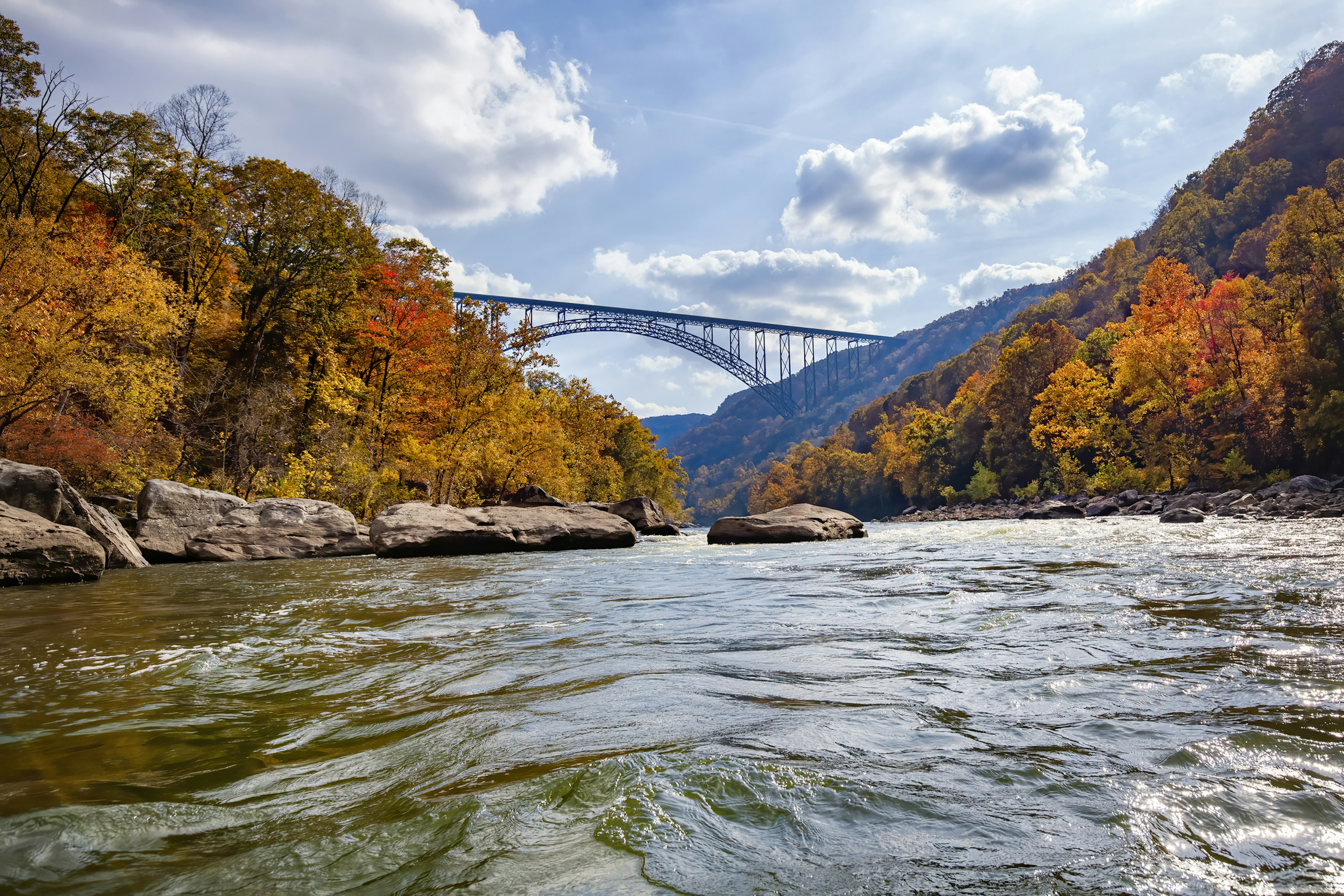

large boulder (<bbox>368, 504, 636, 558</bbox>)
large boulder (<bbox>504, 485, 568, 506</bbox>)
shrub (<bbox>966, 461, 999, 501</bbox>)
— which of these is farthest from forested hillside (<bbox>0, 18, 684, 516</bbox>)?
shrub (<bbox>966, 461, 999, 501</bbox>)

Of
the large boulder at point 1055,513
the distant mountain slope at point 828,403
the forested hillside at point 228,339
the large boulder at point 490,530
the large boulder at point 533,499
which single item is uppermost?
the distant mountain slope at point 828,403

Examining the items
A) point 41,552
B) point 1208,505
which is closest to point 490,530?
point 41,552

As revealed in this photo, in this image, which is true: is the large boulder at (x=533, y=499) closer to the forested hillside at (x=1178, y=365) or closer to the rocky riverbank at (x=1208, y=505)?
the rocky riverbank at (x=1208, y=505)

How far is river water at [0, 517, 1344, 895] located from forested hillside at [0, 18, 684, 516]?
11.1m

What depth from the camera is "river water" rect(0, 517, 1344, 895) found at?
1352mm

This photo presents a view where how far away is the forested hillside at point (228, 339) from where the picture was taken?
1263 cm

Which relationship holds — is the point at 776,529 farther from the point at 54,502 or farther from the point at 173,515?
the point at 54,502

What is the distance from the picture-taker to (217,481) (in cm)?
1563

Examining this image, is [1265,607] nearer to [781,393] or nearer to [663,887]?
[663,887]

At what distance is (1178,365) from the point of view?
28.7 metres

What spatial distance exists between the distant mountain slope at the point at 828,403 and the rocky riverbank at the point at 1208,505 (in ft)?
353

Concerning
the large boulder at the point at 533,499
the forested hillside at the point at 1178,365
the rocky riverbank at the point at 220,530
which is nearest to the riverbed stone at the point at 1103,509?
the forested hillside at the point at 1178,365

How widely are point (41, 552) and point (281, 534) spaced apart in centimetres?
473

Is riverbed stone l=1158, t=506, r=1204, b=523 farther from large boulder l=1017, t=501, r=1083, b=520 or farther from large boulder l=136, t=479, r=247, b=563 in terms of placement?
large boulder l=136, t=479, r=247, b=563
